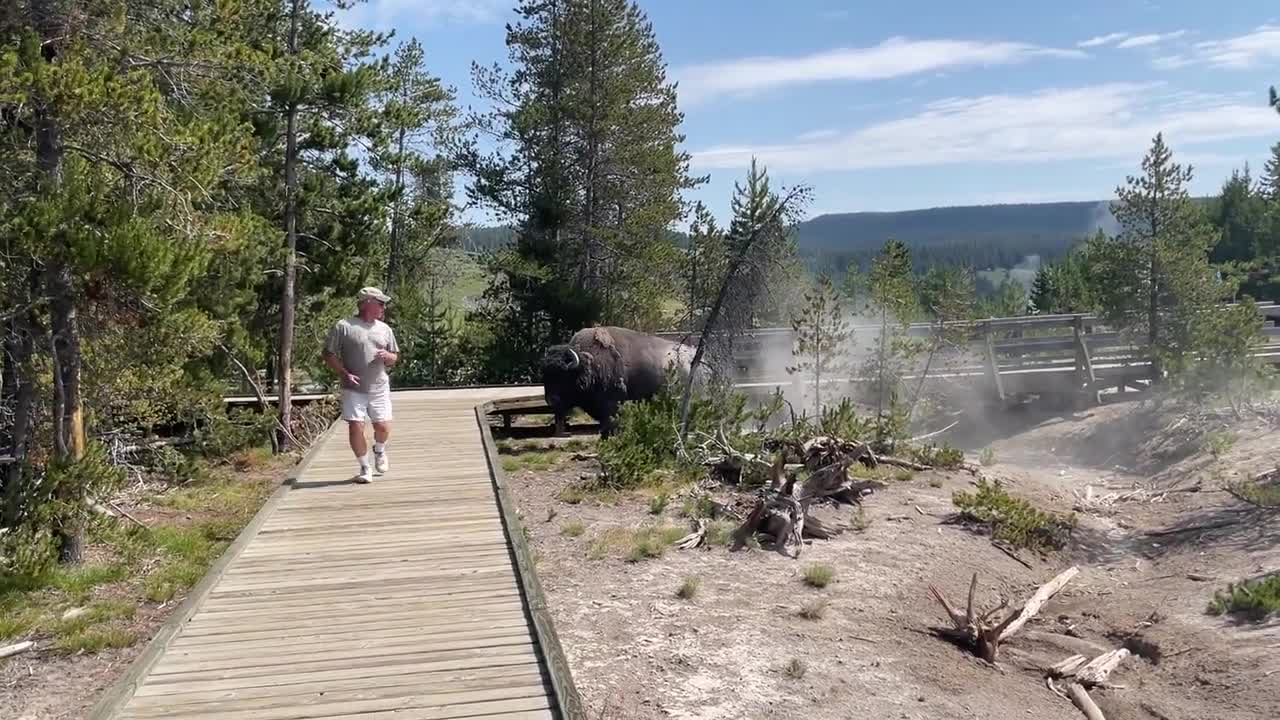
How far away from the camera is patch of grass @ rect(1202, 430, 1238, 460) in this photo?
16.9 meters

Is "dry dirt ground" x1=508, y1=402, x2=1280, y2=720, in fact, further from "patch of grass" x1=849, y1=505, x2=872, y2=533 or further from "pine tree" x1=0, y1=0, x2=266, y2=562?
"pine tree" x1=0, y1=0, x2=266, y2=562

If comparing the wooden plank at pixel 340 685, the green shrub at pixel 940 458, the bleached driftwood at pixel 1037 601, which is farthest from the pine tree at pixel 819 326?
the wooden plank at pixel 340 685

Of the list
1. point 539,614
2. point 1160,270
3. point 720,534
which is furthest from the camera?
point 1160,270

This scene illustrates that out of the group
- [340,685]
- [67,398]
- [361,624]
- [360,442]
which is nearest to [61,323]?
[67,398]

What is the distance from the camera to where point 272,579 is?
7234mm

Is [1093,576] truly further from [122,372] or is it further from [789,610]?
[122,372]

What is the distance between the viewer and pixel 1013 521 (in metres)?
12.3

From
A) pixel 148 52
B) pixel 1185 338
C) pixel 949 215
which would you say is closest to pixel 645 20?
pixel 1185 338

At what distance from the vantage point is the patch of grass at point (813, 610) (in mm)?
8828

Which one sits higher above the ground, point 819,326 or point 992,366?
point 819,326

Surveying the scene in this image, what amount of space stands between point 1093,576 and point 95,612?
1096 centimetres

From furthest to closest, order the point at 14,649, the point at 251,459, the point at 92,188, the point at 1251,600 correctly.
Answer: the point at 251,459 < the point at 1251,600 < the point at 92,188 < the point at 14,649

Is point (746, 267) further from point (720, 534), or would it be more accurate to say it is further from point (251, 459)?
point (251, 459)

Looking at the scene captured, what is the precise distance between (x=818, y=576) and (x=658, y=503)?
118 inches
